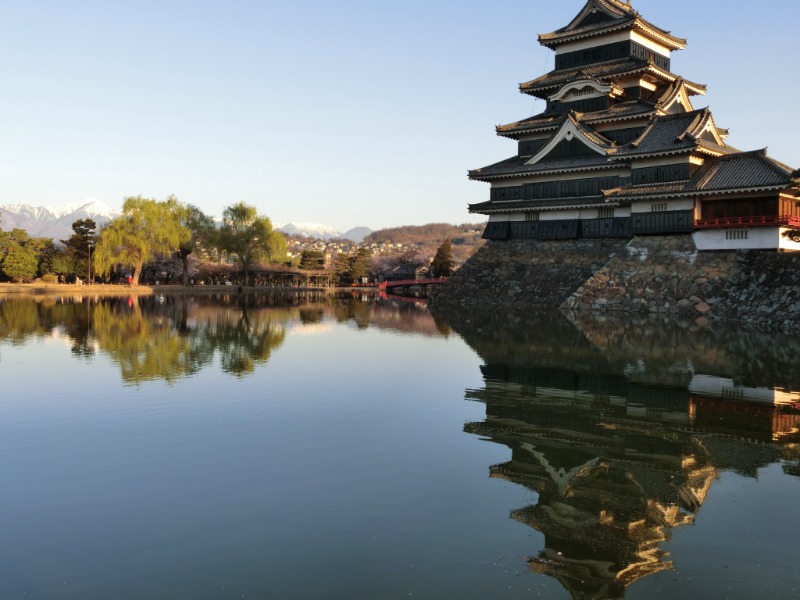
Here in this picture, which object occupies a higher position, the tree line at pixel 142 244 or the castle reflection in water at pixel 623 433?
the tree line at pixel 142 244

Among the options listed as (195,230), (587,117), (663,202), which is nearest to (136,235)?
(195,230)

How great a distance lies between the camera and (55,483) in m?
8.60

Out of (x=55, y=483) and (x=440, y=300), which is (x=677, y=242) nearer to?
(x=440, y=300)

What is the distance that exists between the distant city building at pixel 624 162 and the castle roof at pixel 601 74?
10 centimetres

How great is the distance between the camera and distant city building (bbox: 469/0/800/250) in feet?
118

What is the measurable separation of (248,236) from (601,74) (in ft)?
161

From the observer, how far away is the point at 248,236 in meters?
81.8

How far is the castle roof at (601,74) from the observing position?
145ft

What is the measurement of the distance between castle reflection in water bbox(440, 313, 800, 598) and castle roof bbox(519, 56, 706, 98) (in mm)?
27023

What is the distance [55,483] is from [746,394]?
13.5 m

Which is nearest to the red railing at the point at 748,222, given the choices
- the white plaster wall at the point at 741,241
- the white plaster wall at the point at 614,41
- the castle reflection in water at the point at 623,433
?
the white plaster wall at the point at 741,241

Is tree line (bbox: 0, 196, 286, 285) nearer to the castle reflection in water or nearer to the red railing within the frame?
the red railing

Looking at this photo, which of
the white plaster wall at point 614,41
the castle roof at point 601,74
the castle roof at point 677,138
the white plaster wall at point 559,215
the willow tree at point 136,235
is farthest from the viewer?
the willow tree at point 136,235

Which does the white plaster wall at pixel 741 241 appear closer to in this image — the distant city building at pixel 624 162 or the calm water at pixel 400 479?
the distant city building at pixel 624 162
